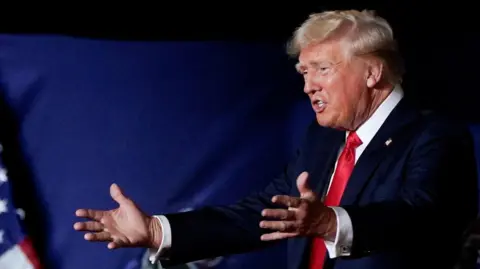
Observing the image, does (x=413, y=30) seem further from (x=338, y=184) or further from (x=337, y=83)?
(x=338, y=184)

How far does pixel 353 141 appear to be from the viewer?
6.45ft

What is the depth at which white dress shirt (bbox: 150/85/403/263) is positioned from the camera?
63.5 inches

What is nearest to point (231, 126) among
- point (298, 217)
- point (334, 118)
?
point (334, 118)

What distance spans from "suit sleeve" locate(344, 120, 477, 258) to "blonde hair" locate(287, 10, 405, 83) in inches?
8.1

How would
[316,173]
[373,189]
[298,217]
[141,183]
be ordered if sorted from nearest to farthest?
[298,217] → [373,189] → [316,173] → [141,183]

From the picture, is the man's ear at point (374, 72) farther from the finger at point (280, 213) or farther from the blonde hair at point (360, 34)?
the finger at point (280, 213)

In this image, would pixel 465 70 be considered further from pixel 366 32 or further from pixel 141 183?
pixel 141 183

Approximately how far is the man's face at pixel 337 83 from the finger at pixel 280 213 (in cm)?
51

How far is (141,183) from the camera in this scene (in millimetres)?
2594

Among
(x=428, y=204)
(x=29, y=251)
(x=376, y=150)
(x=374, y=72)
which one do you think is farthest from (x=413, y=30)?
(x=29, y=251)

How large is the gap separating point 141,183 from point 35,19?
1.81 feet

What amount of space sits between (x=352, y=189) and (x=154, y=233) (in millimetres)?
420

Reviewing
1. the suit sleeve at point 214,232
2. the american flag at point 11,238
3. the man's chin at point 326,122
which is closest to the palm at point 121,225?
the suit sleeve at point 214,232

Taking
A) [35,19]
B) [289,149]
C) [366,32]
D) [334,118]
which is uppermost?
[35,19]
